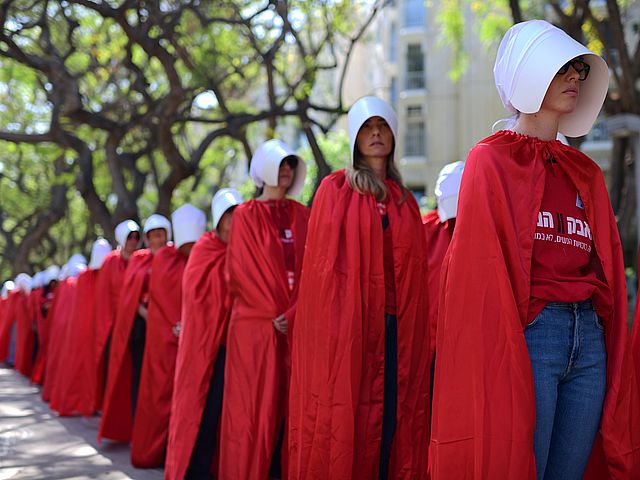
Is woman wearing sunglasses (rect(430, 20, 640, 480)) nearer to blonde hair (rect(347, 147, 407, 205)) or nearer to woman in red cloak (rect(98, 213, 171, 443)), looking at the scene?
blonde hair (rect(347, 147, 407, 205))

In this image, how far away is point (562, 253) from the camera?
307 cm

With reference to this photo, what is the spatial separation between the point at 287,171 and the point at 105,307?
395 cm

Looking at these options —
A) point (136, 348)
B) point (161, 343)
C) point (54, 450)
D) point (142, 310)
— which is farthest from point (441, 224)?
point (54, 450)

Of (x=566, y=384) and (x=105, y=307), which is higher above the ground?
(x=566, y=384)

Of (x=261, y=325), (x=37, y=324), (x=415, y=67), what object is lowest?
(x=37, y=324)

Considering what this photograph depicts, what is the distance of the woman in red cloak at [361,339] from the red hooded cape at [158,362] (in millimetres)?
2944

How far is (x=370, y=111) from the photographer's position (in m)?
5.05

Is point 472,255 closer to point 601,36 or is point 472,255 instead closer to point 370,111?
point 370,111

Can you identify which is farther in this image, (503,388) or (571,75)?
(571,75)

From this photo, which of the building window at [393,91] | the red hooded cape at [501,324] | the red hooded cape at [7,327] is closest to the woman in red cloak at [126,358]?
the red hooded cape at [501,324]

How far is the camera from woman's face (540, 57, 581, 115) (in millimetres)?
3156

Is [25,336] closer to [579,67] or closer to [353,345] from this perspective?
[353,345]

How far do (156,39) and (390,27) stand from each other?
95.7ft

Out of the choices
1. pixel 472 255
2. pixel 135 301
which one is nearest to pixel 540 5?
pixel 135 301
